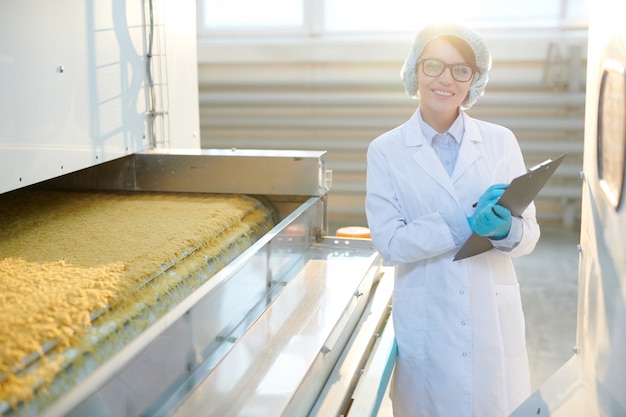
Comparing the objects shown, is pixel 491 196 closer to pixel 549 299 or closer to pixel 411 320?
pixel 411 320

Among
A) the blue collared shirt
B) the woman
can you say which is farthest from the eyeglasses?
the blue collared shirt

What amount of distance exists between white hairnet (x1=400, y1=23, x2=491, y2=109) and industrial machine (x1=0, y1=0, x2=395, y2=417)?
45 cm

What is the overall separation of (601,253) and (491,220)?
0.20 m

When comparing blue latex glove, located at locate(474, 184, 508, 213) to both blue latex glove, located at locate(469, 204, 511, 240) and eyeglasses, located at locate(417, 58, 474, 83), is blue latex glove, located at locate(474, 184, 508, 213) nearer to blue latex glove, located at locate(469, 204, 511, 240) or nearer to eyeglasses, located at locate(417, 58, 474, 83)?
blue latex glove, located at locate(469, 204, 511, 240)

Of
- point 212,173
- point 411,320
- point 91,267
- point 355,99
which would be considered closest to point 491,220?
point 411,320

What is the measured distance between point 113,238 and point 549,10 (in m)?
3.73

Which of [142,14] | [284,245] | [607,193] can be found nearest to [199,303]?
[284,245]

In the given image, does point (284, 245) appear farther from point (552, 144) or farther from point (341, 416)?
point (552, 144)

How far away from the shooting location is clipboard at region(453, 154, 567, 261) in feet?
4.03

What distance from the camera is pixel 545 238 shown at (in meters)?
4.27

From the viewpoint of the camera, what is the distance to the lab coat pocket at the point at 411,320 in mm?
1424

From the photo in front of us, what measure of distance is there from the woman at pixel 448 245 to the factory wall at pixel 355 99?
291cm

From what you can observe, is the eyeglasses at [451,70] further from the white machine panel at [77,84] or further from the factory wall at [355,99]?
the factory wall at [355,99]

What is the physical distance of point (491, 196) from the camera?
1.29 meters
